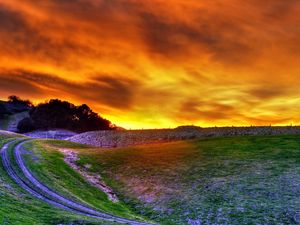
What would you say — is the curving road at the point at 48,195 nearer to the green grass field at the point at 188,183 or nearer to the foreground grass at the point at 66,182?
the foreground grass at the point at 66,182

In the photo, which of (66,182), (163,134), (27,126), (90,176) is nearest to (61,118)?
(27,126)

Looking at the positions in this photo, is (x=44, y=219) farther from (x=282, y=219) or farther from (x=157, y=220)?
(x=282, y=219)

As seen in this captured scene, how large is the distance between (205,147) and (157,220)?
105 ft

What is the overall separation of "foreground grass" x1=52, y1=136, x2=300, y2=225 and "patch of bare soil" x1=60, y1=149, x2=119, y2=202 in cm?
138

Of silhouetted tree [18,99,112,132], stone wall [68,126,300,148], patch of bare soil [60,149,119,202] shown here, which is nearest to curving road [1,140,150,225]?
patch of bare soil [60,149,119,202]

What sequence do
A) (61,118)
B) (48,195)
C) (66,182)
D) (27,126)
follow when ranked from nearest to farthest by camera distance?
(48,195) < (66,182) < (27,126) < (61,118)

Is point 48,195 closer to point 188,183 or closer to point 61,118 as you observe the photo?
point 188,183

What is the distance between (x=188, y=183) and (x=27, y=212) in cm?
2629

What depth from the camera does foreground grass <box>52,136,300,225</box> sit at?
39.9 m

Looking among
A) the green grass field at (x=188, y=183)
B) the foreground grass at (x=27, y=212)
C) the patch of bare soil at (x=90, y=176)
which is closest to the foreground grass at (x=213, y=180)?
the green grass field at (x=188, y=183)

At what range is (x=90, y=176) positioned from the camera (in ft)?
Result: 199

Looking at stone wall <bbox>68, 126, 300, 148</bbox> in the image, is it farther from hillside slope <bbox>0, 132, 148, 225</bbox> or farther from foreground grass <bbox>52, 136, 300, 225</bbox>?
hillside slope <bbox>0, 132, 148, 225</bbox>

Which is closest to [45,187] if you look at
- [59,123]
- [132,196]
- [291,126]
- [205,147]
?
[132,196]

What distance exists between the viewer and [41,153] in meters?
68.2
